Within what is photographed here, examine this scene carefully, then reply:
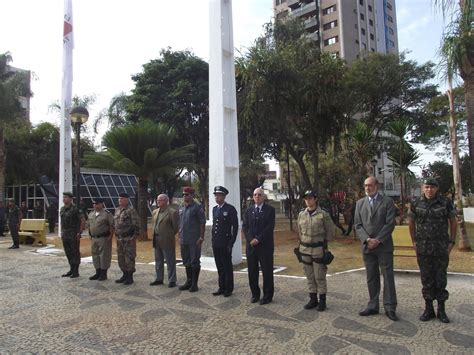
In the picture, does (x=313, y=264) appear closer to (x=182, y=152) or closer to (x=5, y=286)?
(x=5, y=286)

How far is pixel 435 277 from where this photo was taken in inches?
202

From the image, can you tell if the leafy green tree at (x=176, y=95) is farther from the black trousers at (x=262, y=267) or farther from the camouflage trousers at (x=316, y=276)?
the camouflage trousers at (x=316, y=276)

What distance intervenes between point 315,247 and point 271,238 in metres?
0.76

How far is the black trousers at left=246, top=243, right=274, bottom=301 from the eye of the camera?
6.23 meters

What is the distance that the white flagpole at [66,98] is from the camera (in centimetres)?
1647

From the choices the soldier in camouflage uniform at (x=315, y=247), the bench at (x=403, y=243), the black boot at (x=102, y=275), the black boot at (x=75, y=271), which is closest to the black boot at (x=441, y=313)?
the soldier in camouflage uniform at (x=315, y=247)

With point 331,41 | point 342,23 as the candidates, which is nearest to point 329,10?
point 342,23

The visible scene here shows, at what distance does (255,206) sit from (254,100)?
9.00 metres

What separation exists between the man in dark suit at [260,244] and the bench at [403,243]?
325cm

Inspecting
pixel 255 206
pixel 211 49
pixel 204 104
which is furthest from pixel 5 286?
pixel 204 104

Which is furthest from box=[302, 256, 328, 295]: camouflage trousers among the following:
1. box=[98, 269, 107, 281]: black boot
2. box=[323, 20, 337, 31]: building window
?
box=[323, 20, 337, 31]: building window

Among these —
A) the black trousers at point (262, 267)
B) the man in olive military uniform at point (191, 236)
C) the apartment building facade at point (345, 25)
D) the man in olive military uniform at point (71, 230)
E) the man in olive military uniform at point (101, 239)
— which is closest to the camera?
the black trousers at point (262, 267)

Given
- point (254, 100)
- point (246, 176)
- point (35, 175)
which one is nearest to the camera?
point (254, 100)

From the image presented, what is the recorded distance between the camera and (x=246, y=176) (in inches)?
1506
